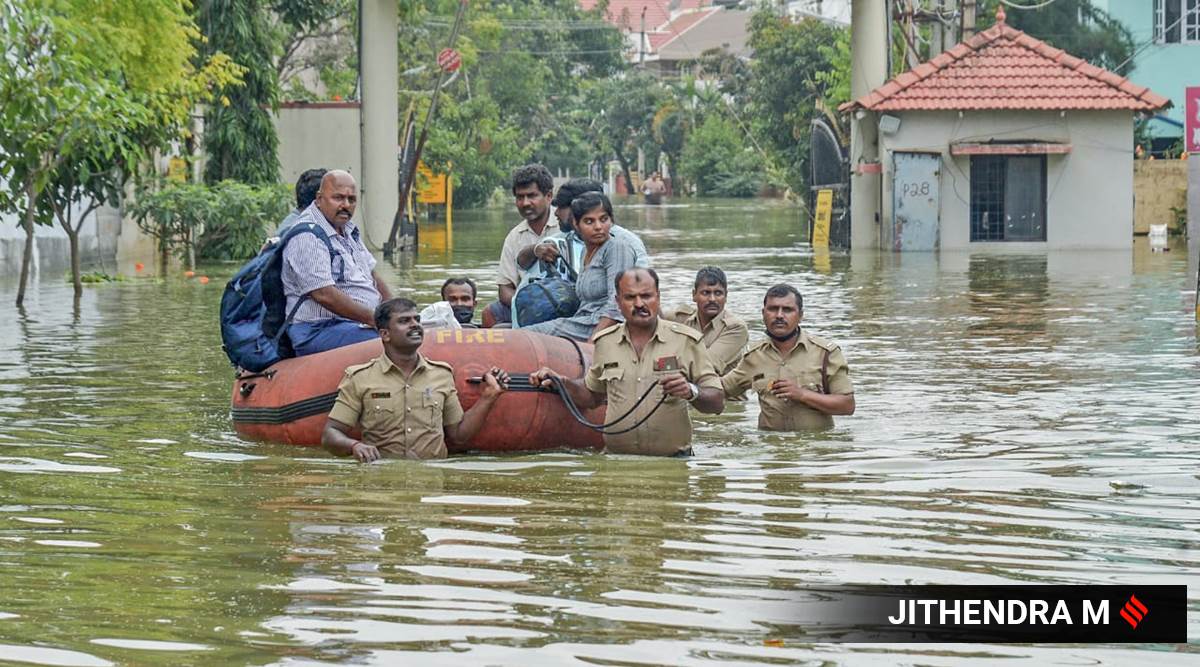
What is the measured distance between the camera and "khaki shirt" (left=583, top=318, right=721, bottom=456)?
9.95 metres

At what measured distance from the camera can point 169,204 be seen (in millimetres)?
29156

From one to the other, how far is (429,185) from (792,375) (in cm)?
3933

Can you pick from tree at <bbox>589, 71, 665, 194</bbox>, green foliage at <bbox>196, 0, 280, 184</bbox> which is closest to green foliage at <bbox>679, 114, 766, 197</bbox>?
tree at <bbox>589, 71, 665, 194</bbox>

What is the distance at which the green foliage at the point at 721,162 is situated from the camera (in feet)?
284

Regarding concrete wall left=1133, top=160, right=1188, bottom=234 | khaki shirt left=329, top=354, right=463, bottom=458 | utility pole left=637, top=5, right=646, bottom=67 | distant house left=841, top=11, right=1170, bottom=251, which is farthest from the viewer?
utility pole left=637, top=5, right=646, bottom=67

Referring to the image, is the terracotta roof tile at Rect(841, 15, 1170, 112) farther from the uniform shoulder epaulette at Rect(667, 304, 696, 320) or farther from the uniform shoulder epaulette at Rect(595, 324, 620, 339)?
the uniform shoulder epaulette at Rect(595, 324, 620, 339)

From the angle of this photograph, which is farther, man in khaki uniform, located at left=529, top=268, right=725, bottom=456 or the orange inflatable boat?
the orange inflatable boat

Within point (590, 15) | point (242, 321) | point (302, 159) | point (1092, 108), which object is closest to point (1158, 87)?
point (1092, 108)

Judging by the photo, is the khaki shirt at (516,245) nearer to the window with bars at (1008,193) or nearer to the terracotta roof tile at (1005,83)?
the terracotta roof tile at (1005,83)

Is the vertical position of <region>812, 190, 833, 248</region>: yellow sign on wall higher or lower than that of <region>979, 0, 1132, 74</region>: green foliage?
lower

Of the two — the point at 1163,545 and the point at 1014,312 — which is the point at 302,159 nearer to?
the point at 1014,312

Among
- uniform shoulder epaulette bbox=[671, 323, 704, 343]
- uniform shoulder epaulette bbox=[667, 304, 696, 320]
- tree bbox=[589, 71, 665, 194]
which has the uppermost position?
tree bbox=[589, 71, 665, 194]

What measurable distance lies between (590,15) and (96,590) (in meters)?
88.8

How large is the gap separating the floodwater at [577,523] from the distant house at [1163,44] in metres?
30.9
